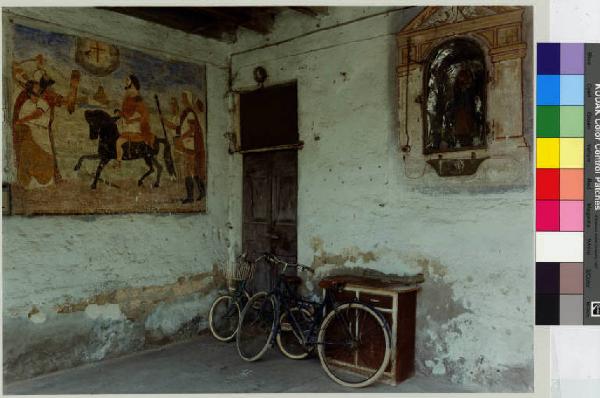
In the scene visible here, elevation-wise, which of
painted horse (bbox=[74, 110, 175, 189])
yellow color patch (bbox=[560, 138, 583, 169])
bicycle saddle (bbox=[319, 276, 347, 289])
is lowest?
bicycle saddle (bbox=[319, 276, 347, 289])

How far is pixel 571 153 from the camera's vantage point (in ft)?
10.9

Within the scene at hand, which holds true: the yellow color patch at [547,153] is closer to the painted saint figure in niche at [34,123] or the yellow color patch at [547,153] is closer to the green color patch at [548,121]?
the green color patch at [548,121]

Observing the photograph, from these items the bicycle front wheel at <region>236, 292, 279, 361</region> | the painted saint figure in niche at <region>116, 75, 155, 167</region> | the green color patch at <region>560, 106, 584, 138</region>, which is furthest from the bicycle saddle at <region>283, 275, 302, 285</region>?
the green color patch at <region>560, 106, 584, 138</region>

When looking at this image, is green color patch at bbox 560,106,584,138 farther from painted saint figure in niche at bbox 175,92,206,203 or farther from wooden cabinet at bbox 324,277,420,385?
painted saint figure in niche at bbox 175,92,206,203

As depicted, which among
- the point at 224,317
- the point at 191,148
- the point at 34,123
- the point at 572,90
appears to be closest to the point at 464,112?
the point at 572,90

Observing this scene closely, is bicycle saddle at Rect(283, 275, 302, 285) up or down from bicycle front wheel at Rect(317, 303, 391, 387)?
up

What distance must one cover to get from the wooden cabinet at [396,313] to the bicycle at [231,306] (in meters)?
1.51

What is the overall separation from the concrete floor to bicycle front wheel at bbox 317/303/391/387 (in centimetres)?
13

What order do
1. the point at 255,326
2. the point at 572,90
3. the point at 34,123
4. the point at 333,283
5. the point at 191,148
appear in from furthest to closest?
the point at 191,148 < the point at 255,326 < the point at 333,283 < the point at 34,123 < the point at 572,90

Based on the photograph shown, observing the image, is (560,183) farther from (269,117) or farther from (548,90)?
(269,117)

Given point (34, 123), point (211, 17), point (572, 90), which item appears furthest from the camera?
point (211, 17)

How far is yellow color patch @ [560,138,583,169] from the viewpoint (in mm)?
3295

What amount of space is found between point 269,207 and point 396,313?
2.10 meters
